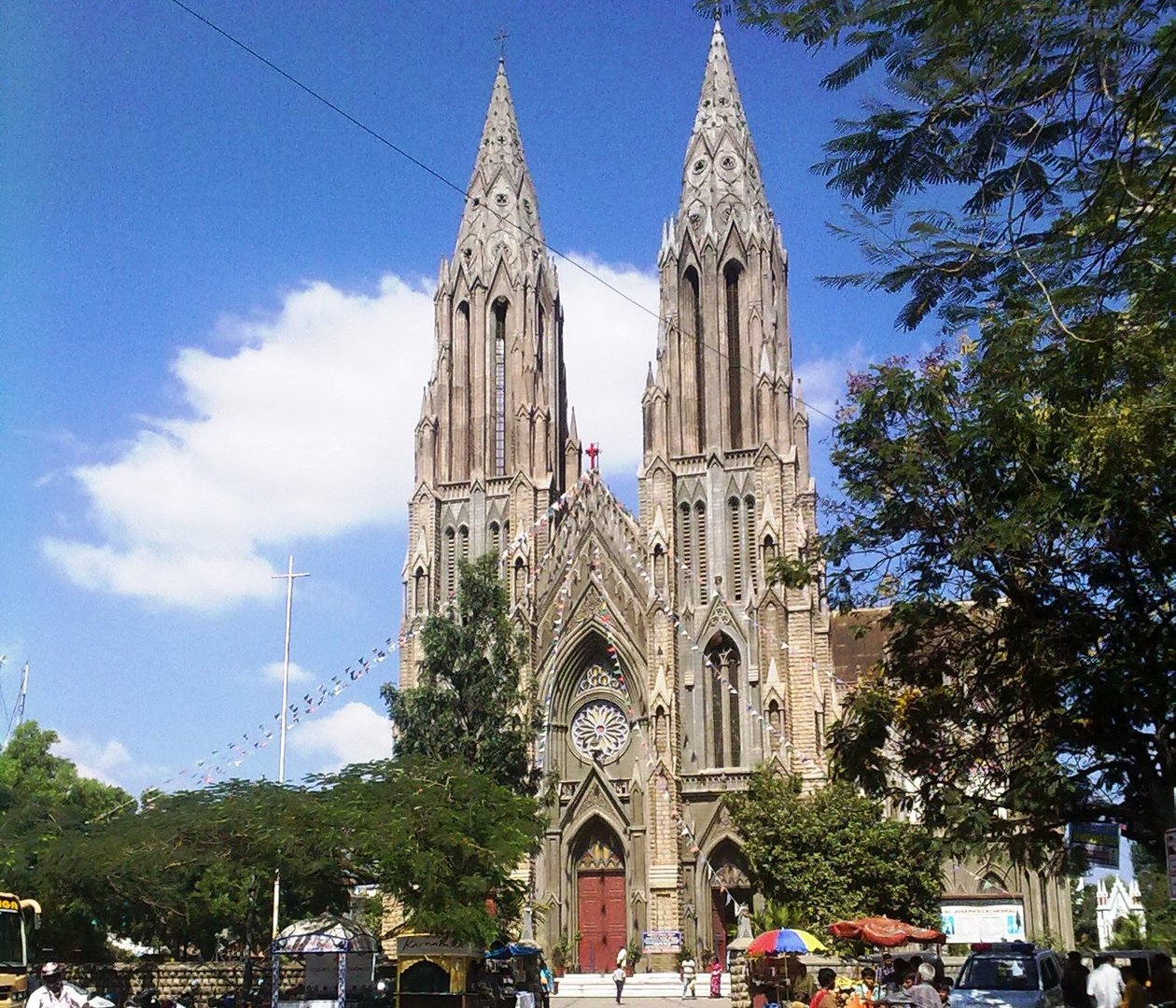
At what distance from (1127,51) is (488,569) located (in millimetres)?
29818

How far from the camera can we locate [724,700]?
152ft

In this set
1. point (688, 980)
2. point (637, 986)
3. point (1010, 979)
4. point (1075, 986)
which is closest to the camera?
point (1075, 986)

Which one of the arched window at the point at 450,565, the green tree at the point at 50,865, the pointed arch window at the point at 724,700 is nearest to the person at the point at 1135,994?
the green tree at the point at 50,865

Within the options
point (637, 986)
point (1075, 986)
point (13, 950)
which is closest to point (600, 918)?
point (637, 986)

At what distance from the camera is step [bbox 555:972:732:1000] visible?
38.6 meters

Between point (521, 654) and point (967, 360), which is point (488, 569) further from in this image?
point (967, 360)

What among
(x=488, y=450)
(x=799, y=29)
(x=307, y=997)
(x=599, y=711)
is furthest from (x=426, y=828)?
(x=488, y=450)

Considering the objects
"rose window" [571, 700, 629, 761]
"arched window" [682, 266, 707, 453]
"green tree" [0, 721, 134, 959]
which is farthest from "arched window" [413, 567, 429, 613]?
"green tree" [0, 721, 134, 959]

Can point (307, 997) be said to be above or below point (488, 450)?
below

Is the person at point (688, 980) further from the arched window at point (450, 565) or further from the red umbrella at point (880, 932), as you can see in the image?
the arched window at point (450, 565)

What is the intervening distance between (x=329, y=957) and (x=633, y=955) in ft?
64.3

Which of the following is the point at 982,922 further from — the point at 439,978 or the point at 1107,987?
the point at 1107,987

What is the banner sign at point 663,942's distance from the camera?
42906 mm

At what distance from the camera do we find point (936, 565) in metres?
16.1
